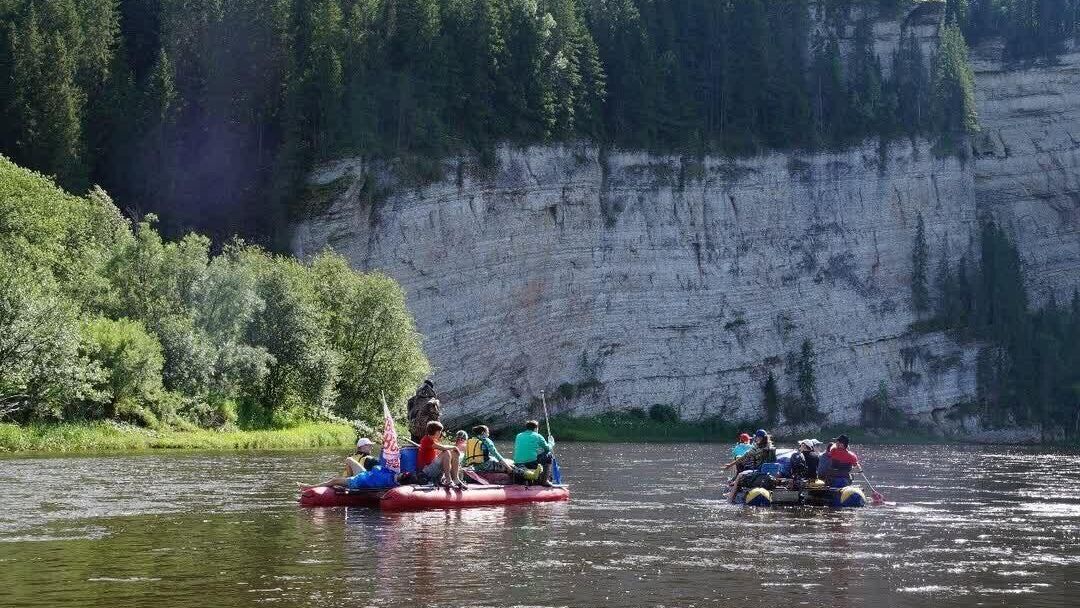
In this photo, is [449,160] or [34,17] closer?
[34,17]

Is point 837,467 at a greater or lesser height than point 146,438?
lesser

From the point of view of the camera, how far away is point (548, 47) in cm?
8694

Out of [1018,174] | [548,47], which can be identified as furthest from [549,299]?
[1018,174]

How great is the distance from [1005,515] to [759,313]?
195 feet

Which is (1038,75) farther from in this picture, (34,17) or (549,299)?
(34,17)

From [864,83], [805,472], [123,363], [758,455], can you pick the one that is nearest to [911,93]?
[864,83]

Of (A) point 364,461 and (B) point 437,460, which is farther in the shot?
(A) point 364,461

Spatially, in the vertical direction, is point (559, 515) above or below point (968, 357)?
below

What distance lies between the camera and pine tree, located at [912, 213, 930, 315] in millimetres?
98312

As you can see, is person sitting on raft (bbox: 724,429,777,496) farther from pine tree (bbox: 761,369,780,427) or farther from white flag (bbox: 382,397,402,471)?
pine tree (bbox: 761,369,780,427)

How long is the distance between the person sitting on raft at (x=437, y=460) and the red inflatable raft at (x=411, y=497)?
269mm

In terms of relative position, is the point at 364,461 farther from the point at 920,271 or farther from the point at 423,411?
the point at 920,271

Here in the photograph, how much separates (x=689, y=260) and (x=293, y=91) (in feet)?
85.2

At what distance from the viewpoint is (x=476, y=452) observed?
33.3 meters
